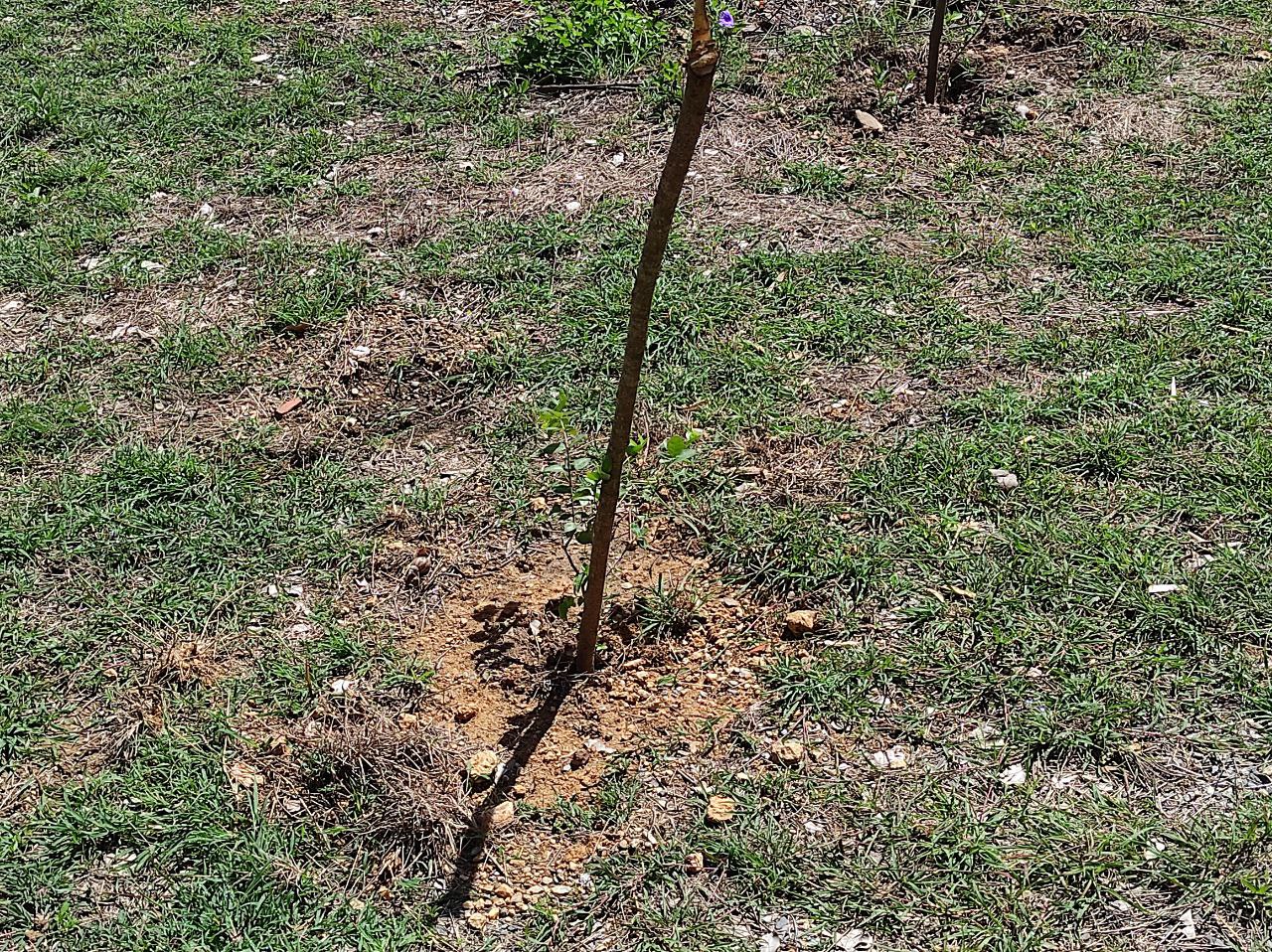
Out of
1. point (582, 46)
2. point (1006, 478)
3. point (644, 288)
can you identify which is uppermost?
point (644, 288)

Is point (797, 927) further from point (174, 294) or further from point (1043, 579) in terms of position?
point (174, 294)

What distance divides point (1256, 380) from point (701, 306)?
1.82 meters

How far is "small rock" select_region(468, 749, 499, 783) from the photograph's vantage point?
9.26 feet

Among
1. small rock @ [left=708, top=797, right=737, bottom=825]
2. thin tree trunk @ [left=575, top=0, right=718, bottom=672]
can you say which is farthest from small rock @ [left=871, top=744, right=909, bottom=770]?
thin tree trunk @ [left=575, top=0, right=718, bottom=672]

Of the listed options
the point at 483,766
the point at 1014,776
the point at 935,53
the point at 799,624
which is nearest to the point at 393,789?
the point at 483,766

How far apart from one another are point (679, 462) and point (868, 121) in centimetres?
224

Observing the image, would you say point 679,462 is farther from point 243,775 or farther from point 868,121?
point 868,121

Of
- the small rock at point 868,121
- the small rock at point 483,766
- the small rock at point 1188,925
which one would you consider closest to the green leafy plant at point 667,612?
the small rock at point 483,766

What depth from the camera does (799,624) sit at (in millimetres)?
3143

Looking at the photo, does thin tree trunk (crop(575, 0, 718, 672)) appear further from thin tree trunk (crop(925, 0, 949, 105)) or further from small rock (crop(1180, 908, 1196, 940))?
thin tree trunk (crop(925, 0, 949, 105))

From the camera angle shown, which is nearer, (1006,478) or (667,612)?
(667,612)

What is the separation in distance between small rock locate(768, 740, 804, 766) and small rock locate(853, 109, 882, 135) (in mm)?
3075

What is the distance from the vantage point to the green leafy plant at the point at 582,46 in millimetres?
5504

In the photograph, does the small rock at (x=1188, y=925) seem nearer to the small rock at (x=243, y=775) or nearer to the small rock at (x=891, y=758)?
the small rock at (x=891, y=758)
